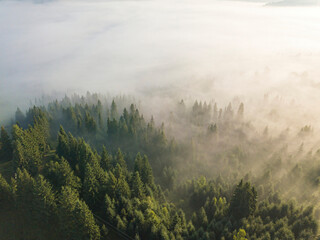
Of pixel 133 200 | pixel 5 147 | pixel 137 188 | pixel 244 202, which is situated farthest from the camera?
pixel 5 147

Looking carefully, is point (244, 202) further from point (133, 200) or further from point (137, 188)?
point (133, 200)

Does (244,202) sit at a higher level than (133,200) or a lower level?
lower

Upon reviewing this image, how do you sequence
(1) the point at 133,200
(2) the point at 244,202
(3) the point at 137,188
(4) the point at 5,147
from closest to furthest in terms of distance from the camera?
1. (1) the point at 133,200
2. (3) the point at 137,188
3. (2) the point at 244,202
4. (4) the point at 5,147

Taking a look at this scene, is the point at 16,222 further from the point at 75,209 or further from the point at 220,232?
the point at 220,232

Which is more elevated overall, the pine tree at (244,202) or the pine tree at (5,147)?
the pine tree at (5,147)

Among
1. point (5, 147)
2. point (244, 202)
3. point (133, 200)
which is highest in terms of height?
point (5, 147)

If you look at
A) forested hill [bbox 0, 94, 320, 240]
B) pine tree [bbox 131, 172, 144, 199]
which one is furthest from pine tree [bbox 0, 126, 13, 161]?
pine tree [bbox 131, 172, 144, 199]

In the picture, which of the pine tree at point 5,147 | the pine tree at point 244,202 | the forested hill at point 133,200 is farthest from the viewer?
the pine tree at point 5,147

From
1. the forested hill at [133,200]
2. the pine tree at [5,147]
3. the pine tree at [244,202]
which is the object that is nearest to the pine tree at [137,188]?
the forested hill at [133,200]

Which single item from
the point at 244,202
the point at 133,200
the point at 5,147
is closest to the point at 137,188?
the point at 133,200

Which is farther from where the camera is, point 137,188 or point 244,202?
point 244,202

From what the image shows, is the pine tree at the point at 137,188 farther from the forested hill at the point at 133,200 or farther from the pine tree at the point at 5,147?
the pine tree at the point at 5,147

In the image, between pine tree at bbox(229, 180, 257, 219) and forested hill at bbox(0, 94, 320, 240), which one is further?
pine tree at bbox(229, 180, 257, 219)

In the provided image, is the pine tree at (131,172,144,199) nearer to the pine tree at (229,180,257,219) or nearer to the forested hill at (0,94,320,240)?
the forested hill at (0,94,320,240)
